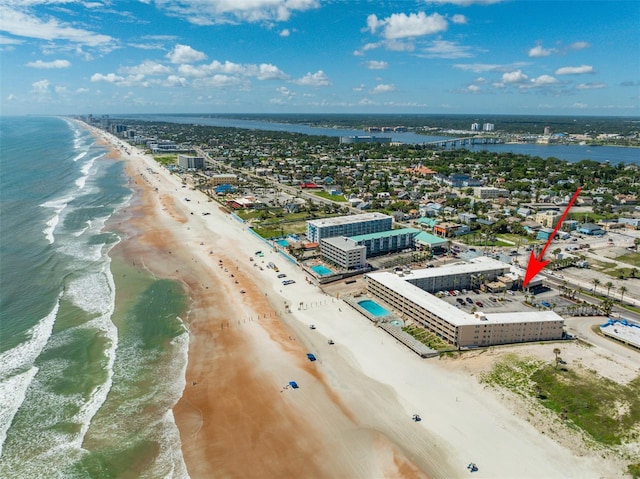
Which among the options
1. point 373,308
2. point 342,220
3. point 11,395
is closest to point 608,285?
point 373,308

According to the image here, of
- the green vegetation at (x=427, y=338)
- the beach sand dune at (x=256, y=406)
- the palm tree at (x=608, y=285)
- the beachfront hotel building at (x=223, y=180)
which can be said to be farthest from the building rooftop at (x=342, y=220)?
the beachfront hotel building at (x=223, y=180)

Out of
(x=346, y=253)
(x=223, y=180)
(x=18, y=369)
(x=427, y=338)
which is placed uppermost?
(x=223, y=180)

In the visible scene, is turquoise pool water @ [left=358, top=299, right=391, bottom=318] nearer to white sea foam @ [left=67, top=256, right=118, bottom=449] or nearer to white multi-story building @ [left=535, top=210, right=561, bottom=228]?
white sea foam @ [left=67, top=256, right=118, bottom=449]

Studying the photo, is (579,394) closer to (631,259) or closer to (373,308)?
(373,308)

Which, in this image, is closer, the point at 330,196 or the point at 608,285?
the point at 608,285

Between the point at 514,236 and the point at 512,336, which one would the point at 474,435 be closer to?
the point at 512,336

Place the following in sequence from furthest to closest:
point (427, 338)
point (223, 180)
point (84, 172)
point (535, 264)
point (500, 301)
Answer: point (84, 172) → point (223, 180) → point (535, 264) → point (500, 301) → point (427, 338)

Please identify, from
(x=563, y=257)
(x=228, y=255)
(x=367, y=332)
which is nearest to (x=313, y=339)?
(x=367, y=332)
